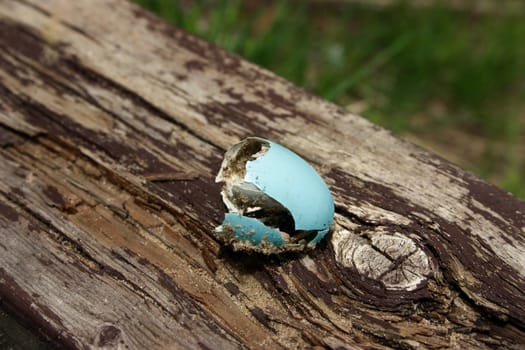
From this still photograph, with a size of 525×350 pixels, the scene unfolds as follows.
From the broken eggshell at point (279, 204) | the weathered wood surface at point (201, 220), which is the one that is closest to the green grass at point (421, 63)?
the weathered wood surface at point (201, 220)

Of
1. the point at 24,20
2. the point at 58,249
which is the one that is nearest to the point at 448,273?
the point at 58,249

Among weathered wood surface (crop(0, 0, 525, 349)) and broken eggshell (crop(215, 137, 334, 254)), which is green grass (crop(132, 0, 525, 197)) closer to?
weathered wood surface (crop(0, 0, 525, 349))

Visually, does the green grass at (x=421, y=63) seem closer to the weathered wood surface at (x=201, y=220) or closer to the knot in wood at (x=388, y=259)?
the weathered wood surface at (x=201, y=220)

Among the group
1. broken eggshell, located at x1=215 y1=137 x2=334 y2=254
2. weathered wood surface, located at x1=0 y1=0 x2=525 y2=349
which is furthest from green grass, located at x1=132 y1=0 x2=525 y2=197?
broken eggshell, located at x1=215 y1=137 x2=334 y2=254

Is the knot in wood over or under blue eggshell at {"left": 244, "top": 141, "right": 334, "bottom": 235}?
under

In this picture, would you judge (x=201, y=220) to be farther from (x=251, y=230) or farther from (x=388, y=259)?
(x=388, y=259)

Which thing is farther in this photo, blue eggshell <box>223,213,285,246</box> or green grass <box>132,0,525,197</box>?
green grass <box>132,0,525,197</box>

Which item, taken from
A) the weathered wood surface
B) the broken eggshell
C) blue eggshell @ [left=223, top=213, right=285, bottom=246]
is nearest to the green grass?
the weathered wood surface
